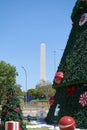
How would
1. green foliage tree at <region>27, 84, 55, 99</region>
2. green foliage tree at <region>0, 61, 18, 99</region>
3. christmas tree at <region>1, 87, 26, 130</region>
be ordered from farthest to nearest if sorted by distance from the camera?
green foliage tree at <region>27, 84, 55, 99</region> → green foliage tree at <region>0, 61, 18, 99</region> → christmas tree at <region>1, 87, 26, 130</region>

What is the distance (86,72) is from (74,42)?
329cm

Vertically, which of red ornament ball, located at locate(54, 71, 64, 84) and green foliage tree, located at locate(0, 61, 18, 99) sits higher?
green foliage tree, located at locate(0, 61, 18, 99)

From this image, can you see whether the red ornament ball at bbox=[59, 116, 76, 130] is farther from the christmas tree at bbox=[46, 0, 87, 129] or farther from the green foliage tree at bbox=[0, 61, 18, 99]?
the green foliage tree at bbox=[0, 61, 18, 99]

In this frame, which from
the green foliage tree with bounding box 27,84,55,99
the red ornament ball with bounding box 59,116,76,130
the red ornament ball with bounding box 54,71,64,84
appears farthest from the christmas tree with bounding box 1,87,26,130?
the green foliage tree with bounding box 27,84,55,99

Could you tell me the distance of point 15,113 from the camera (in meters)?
12.7

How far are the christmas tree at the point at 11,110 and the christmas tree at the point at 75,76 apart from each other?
7.04 m

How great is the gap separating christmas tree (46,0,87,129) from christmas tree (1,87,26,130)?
23.1ft

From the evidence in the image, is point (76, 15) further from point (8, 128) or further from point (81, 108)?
point (8, 128)

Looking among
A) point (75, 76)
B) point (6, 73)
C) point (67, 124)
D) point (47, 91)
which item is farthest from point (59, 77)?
point (47, 91)

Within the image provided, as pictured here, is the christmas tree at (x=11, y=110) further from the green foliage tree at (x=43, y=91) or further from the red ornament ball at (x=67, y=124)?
the green foliage tree at (x=43, y=91)

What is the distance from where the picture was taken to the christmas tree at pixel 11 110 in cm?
1252

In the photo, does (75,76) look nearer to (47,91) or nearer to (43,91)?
(47,91)

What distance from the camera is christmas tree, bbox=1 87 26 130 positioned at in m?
12.5

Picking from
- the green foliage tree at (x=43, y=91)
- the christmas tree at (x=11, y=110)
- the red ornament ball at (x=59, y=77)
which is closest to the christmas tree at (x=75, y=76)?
the red ornament ball at (x=59, y=77)
